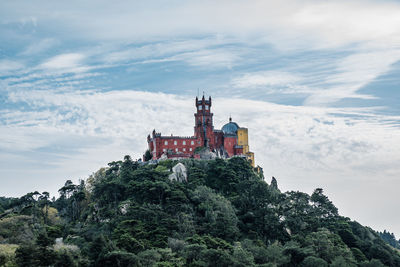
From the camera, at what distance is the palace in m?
107

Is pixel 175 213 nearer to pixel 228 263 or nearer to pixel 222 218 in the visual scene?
pixel 222 218

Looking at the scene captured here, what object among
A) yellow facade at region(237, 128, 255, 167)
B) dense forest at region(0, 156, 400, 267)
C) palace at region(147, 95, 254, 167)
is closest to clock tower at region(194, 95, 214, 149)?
palace at region(147, 95, 254, 167)

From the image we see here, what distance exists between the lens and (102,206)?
88375 millimetres

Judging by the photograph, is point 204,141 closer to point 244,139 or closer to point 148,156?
point 244,139

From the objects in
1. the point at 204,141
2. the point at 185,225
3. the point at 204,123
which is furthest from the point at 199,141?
the point at 185,225

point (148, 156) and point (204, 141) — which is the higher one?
point (204, 141)

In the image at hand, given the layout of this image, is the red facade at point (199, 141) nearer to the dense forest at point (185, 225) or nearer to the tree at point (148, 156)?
the tree at point (148, 156)

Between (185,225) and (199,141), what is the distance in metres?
36.9

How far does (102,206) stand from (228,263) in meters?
34.3

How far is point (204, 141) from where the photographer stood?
109812 mm

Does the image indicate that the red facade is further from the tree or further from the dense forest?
the dense forest

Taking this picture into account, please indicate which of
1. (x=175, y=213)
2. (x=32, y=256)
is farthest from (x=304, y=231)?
(x=32, y=256)

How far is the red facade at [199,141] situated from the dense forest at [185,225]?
764cm

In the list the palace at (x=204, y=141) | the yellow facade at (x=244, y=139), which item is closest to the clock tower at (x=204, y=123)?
the palace at (x=204, y=141)
